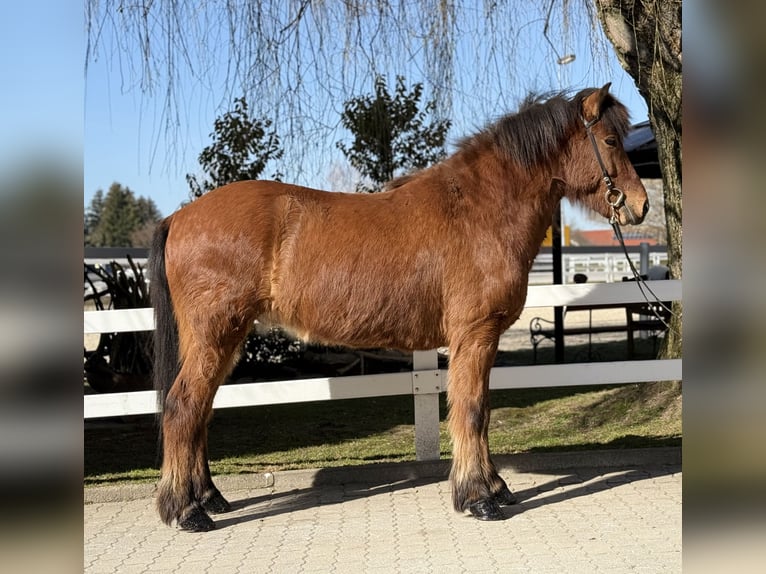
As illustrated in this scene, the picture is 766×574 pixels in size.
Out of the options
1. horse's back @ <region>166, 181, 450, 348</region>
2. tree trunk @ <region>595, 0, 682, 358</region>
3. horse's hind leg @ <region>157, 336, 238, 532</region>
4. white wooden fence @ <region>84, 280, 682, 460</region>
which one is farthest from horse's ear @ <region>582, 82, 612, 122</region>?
horse's hind leg @ <region>157, 336, 238, 532</region>

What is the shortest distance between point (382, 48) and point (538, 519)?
10.3ft

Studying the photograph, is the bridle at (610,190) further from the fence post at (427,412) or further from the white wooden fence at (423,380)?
the fence post at (427,412)

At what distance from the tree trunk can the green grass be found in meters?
0.78

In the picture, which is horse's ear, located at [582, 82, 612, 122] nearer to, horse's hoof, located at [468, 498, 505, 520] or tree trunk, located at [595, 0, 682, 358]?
tree trunk, located at [595, 0, 682, 358]

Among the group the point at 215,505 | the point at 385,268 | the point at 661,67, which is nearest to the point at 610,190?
the point at 661,67

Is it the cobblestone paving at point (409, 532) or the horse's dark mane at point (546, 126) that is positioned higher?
the horse's dark mane at point (546, 126)

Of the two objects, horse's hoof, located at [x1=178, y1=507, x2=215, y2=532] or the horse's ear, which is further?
the horse's ear

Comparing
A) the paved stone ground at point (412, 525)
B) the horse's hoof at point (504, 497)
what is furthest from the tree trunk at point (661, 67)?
the horse's hoof at point (504, 497)

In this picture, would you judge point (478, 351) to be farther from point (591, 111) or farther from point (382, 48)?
point (382, 48)

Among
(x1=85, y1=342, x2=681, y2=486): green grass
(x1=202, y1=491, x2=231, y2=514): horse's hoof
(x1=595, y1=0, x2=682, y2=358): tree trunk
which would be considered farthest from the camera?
(x1=85, y1=342, x2=681, y2=486): green grass

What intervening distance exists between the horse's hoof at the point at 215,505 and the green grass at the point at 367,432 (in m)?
1.00

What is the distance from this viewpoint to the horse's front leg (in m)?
3.94

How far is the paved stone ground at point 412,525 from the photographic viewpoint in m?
3.35

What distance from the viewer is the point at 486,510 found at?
390cm
